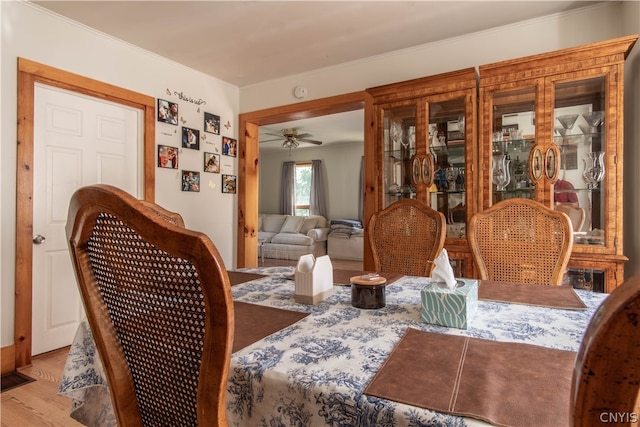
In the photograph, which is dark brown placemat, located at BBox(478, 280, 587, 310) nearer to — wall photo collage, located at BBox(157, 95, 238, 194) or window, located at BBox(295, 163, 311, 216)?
wall photo collage, located at BBox(157, 95, 238, 194)

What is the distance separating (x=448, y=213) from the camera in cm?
265

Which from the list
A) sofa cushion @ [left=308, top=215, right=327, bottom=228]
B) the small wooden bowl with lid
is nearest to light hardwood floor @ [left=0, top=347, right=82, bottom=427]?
the small wooden bowl with lid

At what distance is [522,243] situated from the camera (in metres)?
1.66

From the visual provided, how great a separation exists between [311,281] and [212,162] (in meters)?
2.86

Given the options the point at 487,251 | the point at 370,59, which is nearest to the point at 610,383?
the point at 487,251

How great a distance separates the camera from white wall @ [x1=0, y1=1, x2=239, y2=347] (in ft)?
7.42

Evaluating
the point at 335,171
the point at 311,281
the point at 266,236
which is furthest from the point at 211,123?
the point at 335,171

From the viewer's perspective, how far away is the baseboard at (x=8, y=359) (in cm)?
221

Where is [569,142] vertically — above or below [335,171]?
below

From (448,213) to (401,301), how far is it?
165cm

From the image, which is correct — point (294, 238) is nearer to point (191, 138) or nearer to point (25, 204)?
point (191, 138)

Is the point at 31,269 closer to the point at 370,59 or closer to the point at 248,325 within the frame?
the point at 248,325

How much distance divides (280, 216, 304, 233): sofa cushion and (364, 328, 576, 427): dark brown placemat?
21.6ft

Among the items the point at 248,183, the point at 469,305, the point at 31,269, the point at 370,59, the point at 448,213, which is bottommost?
the point at 31,269
